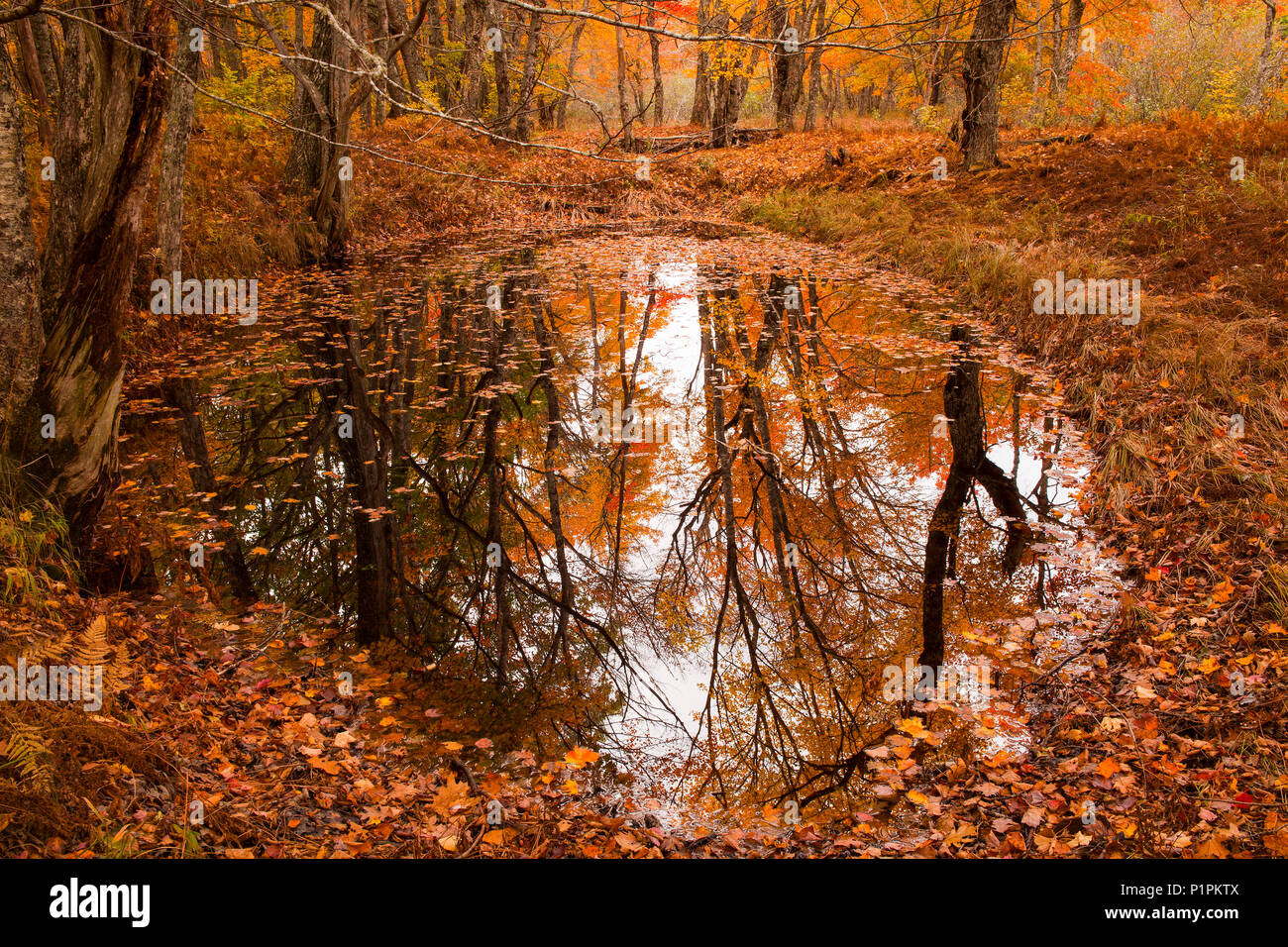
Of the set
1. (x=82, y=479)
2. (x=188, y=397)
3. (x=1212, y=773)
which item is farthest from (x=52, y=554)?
(x=1212, y=773)

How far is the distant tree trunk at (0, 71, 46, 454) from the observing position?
13.6 feet

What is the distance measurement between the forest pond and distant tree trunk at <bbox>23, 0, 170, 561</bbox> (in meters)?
0.69

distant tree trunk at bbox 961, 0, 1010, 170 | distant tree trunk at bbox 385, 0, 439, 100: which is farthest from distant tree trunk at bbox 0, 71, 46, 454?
distant tree trunk at bbox 385, 0, 439, 100

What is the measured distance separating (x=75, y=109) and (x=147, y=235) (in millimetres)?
6079

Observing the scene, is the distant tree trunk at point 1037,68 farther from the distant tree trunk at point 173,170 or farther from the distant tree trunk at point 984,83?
the distant tree trunk at point 173,170

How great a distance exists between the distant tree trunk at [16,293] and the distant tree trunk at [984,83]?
1247 cm

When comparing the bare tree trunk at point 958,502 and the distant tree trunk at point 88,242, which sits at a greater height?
the distant tree trunk at point 88,242

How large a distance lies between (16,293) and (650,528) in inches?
159

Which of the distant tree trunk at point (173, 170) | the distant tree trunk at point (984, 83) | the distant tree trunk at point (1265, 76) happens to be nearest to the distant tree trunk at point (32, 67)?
the distant tree trunk at point (173, 170)

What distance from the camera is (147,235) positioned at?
9516 millimetres

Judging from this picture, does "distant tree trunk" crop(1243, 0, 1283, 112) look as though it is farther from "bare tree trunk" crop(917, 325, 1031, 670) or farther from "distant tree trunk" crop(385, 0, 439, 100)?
"distant tree trunk" crop(385, 0, 439, 100)

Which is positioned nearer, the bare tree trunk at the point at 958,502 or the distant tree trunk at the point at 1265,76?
the bare tree trunk at the point at 958,502

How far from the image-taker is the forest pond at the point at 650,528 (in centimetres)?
386

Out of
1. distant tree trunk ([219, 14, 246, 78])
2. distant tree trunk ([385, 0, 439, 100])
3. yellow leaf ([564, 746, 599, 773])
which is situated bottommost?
yellow leaf ([564, 746, 599, 773])
